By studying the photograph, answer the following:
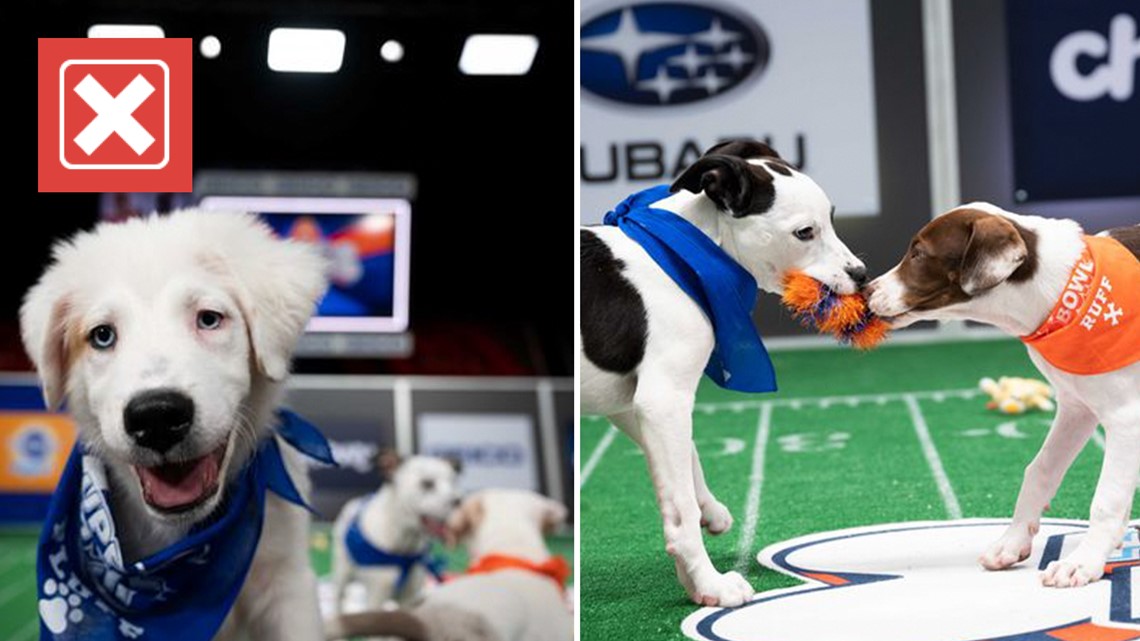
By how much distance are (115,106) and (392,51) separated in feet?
1.31

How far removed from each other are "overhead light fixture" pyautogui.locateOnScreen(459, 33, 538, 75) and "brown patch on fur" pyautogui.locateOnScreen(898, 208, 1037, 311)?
67 cm

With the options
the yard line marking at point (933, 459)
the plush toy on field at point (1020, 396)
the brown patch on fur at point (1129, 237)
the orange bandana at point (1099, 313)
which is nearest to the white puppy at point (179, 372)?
the orange bandana at point (1099, 313)

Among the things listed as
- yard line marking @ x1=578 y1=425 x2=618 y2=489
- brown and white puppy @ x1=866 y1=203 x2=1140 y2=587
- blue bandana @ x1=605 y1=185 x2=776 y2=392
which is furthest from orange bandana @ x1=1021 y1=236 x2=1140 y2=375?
yard line marking @ x1=578 y1=425 x2=618 y2=489

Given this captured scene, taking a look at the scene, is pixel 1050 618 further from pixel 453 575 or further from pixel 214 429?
pixel 214 429

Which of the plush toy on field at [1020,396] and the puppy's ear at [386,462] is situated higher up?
the plush toy on field at [1020,396]

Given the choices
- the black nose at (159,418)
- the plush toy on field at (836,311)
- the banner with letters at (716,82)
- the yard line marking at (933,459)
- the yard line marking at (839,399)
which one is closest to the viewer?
the black nose at (159,418)

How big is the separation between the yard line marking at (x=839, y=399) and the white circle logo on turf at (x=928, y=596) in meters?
1.58

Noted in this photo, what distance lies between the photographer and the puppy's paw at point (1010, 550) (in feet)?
8.03

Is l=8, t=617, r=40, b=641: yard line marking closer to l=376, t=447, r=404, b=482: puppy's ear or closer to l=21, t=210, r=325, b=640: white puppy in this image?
l=21, t=210, r=325, b=640: white puppy

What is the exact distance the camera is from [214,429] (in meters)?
1.89

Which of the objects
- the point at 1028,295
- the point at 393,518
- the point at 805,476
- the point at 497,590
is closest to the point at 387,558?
the point at 393,518

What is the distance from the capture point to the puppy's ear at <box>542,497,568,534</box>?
2.10 m

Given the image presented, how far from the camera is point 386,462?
6.82 ft

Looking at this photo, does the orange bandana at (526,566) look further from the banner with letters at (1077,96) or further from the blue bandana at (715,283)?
the banner with letters at (1077,96)
